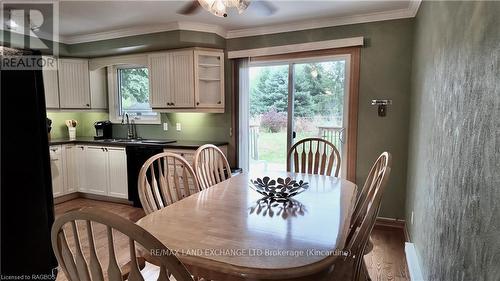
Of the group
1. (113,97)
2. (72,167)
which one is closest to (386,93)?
(113,97)

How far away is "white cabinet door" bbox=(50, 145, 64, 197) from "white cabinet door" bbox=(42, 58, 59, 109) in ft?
2.10

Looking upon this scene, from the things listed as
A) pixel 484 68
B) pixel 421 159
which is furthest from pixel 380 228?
pixel 484 68

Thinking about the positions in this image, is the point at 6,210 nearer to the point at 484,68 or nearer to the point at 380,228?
the point at 484,68

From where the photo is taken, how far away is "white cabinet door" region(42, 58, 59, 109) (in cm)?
422

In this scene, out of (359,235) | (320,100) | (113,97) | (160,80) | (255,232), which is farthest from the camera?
(113,97)

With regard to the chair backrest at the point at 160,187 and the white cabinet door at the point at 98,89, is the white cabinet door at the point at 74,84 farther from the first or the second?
the chair backrest at the point at 160,187

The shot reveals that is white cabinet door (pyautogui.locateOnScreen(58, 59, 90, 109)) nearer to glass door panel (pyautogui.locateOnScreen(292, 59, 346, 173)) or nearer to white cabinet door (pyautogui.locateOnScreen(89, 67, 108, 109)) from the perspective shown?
white cabinet door (pyautogui.locateOnScreen(89, 67, 108, 109))

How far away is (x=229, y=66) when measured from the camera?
4.02 m

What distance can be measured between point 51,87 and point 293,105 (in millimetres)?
3362

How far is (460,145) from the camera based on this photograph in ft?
4.32

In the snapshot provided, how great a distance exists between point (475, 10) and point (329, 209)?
1052 mm

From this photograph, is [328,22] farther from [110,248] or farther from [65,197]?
[65,197]

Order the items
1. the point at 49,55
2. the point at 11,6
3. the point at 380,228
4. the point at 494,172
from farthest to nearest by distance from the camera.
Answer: the point at 49,55, the point at 380,228, the point at 11,6, the point at 494,172

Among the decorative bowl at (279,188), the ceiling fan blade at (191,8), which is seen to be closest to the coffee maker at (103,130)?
the ceiling fan blade at (191,8)
